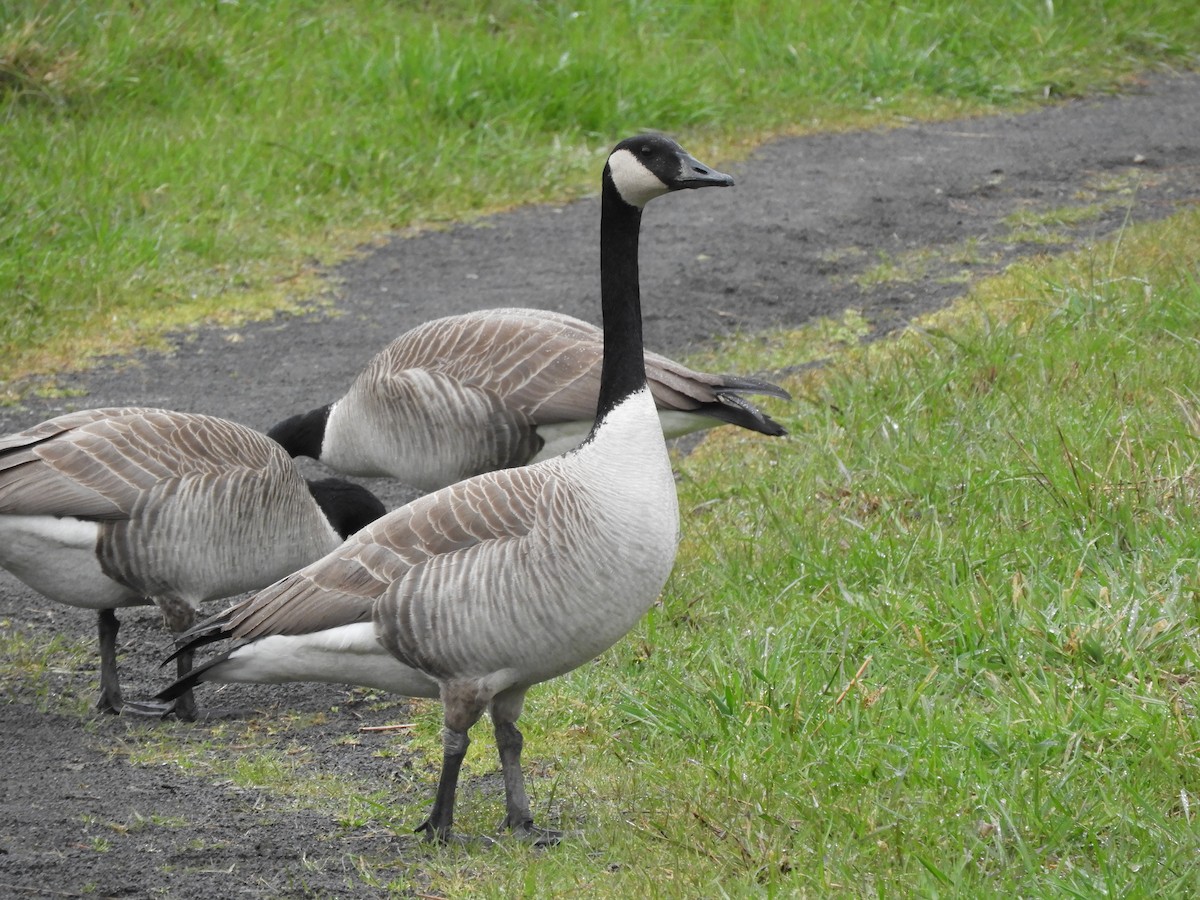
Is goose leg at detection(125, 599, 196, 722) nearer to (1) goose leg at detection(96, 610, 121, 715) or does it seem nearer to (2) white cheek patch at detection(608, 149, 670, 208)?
(1) goose leg at detection(96, 610, 121, 715)

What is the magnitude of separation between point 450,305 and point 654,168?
4.48 meters

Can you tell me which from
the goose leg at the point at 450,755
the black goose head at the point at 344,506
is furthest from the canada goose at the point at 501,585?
the black goose head at the point at 344,506

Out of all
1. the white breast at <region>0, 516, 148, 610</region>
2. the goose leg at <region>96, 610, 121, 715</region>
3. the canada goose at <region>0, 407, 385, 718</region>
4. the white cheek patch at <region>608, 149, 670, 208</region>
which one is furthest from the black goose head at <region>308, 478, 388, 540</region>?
the white cheek patch at <region>608, 149, 670, 208</region>

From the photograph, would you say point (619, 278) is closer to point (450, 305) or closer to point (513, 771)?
point (513, 771)

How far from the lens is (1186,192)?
31.9ft

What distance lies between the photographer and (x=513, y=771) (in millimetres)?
4012

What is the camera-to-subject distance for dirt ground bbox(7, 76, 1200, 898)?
3902 mm

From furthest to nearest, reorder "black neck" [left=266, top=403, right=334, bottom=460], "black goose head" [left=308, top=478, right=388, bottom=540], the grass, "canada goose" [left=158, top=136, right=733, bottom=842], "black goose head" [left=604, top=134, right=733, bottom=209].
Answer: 1. the grass
2. "black neck" [left=266, top=403, right=334, bottom=460]
3. "black goose head" [left=308, top=478, right=388, bottom=540]
4. "black goose head" [left=604, top=134, right=733, bottom=209]
5. "canada goose" [left=158, top=136, right=733, bottom=842]

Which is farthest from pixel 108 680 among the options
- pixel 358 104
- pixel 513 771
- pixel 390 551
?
pixel 358 104

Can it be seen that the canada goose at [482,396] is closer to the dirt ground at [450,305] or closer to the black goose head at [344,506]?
the black goose head at [344,506]

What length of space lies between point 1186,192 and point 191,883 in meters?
8.32

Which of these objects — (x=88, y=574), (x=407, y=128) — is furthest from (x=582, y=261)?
(x=88, y=574)

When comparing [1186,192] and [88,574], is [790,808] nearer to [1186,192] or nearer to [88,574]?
[88,574]

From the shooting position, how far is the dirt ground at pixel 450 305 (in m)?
3.90
